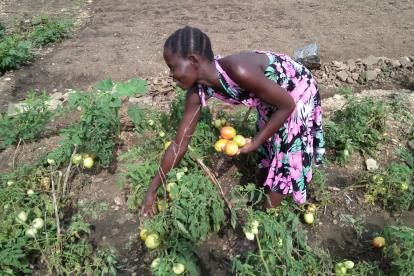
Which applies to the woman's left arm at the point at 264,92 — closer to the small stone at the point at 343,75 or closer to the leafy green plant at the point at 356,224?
the leafy green plant at the point at 356,224

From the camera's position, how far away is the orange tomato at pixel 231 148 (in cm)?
165

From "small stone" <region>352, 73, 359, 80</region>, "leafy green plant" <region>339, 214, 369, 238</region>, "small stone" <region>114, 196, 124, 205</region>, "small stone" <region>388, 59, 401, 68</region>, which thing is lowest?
"small stone" <region>114, 196, 124, 205</region>

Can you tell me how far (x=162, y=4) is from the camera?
716 cm

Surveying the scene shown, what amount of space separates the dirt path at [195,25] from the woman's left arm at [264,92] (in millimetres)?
3283

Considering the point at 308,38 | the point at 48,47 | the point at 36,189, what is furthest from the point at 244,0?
the point at 36,189

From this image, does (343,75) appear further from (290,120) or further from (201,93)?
(201,93)

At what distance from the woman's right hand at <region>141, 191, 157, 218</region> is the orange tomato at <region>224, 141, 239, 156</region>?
0.61m

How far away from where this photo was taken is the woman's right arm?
6.05ft

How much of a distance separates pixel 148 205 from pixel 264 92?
1.07m

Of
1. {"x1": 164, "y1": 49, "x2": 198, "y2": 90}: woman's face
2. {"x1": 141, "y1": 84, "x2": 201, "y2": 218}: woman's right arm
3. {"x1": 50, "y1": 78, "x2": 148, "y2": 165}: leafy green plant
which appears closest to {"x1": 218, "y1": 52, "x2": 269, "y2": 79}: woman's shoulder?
{"x1": 164, "y1": 49, "x2": 198, "y2": 90}: woman's face

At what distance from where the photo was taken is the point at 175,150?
6.20ft

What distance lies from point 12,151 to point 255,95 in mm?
2717

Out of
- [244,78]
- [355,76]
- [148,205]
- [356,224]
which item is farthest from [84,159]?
[355,76]

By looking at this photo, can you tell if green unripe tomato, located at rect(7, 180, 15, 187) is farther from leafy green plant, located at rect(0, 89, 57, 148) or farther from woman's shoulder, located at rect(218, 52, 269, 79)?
woman's shoulder, located at rect(218, 52, 269, 79)
